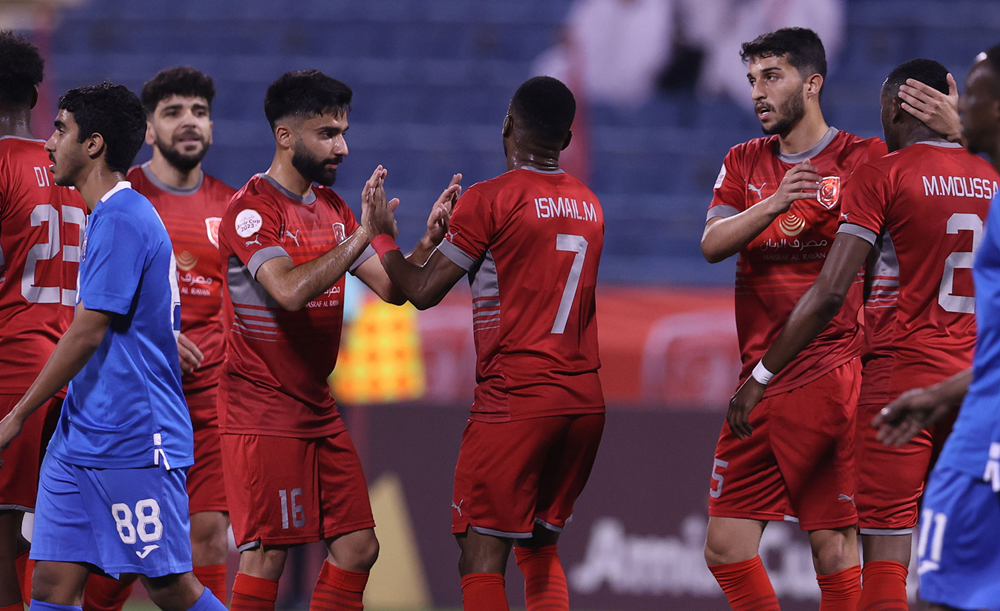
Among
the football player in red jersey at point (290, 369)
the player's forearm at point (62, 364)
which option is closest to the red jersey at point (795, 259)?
the football player in red jersey at point (290, 369)

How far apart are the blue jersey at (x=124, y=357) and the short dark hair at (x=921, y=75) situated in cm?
287

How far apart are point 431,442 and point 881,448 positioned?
4442mm

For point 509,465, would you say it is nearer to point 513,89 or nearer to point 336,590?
point 336,590

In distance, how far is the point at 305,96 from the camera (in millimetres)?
4789

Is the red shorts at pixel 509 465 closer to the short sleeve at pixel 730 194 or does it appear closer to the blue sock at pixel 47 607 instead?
the short sleeve at pixel 730 194

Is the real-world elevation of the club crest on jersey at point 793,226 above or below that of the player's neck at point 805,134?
below

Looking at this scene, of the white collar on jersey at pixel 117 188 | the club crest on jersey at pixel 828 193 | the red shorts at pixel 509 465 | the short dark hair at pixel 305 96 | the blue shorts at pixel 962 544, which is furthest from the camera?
the short dark hair at pixel 305 96

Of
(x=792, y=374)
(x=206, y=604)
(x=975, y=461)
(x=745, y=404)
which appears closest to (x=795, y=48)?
(x=792, y=374)

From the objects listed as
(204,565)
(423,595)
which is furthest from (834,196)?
(423,595)

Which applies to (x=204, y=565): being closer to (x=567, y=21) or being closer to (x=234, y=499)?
(x=234, y=499)

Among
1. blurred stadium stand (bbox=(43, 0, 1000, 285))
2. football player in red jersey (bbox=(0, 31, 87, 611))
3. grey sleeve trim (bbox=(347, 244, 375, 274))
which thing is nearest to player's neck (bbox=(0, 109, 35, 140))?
football player in red jersey (bbox=(0, 31, 87, 611))

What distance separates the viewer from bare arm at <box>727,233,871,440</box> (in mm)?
4320

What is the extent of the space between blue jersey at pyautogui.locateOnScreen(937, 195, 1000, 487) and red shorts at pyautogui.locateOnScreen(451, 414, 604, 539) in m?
1.73

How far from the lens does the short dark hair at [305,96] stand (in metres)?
4.79
